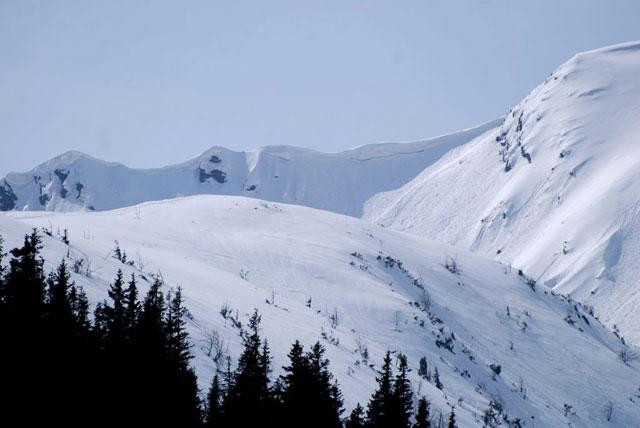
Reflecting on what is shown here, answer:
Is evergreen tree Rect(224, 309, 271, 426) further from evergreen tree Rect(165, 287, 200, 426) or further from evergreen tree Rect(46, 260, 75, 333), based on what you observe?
evergreen tree Rect(46, 260, 75, 333)

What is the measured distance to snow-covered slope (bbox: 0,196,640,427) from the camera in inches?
1344

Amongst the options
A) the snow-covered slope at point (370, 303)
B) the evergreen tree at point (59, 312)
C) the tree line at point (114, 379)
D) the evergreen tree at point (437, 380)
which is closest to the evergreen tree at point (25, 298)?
the tree line at point (114, 379)

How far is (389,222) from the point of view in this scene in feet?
578

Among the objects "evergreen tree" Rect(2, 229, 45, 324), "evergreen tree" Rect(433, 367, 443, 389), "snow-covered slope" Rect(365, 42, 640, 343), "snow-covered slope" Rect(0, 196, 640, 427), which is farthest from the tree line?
"snow-covered slope" Rect(365, 42, 640, 343)

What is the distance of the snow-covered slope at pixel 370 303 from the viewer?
34.1 metres

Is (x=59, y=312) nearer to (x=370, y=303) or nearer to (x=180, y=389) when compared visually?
(x=180, y=389)

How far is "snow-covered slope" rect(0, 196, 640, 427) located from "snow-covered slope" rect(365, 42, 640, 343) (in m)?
41.4

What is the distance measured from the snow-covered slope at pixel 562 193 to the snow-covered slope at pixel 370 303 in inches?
1632

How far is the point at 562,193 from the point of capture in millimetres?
144375

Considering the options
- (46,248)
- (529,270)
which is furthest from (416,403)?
(529,270)

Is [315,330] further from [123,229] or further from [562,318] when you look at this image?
[562,318]

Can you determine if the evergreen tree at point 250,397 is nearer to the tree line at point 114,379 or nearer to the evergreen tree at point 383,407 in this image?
the tree line at point 114,379

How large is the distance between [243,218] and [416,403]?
1648 inches

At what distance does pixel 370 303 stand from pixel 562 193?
107279 millimetres
